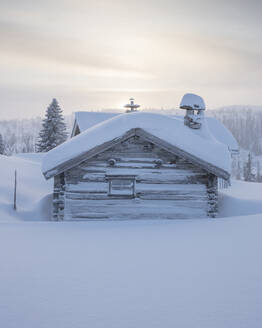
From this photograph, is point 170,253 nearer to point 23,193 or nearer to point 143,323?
point 143,323

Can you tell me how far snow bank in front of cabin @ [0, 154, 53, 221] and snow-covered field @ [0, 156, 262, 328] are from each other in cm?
419

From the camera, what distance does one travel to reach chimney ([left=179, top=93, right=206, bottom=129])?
543 inches

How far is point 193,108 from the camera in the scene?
14.0 metres

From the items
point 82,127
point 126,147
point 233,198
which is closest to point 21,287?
point 126,147

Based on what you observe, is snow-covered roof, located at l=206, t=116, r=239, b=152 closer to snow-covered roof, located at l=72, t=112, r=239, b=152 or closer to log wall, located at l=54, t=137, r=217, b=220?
snow-covered roof, located at l=72, t=112, r=239, b=152

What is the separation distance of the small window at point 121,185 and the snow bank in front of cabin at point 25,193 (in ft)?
12.1

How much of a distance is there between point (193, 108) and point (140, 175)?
16.2 feet

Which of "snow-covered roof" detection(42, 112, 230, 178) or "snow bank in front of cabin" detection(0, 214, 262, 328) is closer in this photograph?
"snow bank in front of cabin" detection(0, 214, 262, 328)

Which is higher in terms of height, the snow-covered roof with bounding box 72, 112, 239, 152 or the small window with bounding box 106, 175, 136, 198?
the snow-covered roof with bounding box 72, 112, 239, 152

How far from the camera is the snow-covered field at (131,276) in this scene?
369 centimetres

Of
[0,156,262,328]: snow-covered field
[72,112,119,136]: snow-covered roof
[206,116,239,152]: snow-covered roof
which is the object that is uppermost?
[72,112,119,136]: snow-covered roof

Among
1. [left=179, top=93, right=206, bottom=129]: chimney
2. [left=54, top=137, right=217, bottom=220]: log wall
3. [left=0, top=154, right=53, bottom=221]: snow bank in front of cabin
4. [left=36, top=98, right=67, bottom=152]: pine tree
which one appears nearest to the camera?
[left=54, top=137, right=217, bottom=220]: log wall

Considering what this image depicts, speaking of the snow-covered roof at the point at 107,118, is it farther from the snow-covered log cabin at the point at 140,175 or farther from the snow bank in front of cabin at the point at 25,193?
the snow-covered log cabin at the point at 140,175

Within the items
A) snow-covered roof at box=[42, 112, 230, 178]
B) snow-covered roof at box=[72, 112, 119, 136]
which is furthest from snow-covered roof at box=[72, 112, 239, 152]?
snow-covered roof at box=[42, 112, 230, 178]
